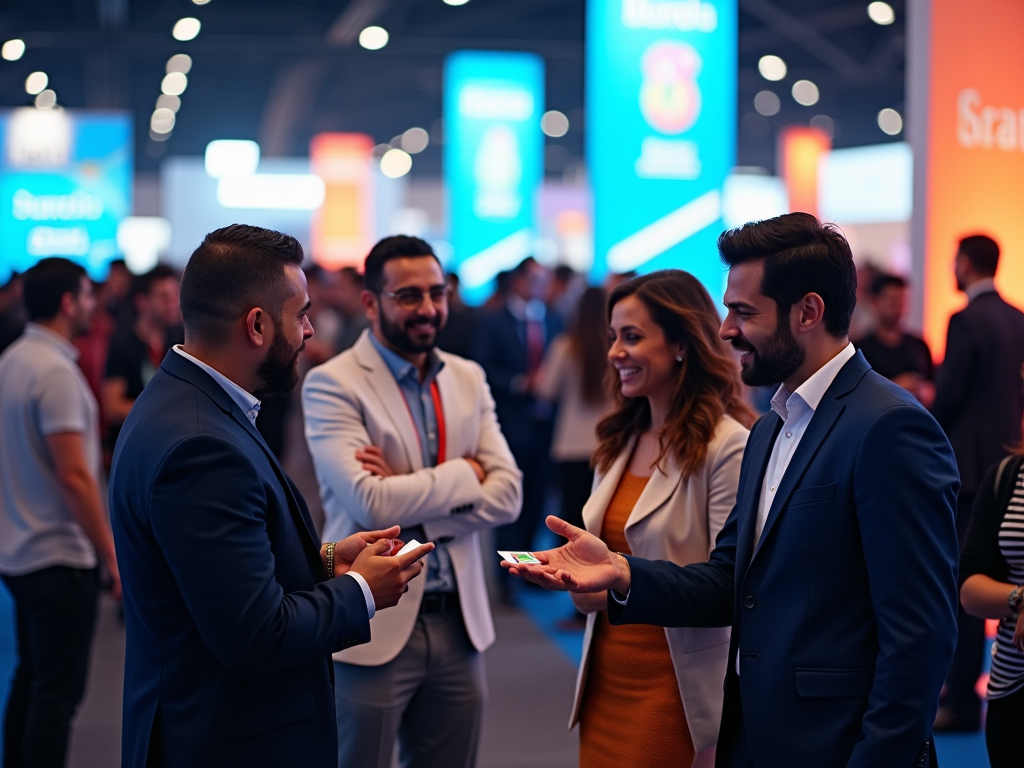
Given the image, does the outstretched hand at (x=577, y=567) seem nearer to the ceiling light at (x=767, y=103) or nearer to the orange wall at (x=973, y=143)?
the orange wall at (x=973, y=143)

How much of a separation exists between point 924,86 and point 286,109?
19.7 m

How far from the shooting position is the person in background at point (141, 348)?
5.52 meters

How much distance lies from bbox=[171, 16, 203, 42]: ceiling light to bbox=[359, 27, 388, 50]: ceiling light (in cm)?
257

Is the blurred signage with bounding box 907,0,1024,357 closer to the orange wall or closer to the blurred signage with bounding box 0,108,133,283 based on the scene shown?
the orange wall

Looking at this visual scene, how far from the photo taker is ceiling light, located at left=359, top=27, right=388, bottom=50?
57.5 feet

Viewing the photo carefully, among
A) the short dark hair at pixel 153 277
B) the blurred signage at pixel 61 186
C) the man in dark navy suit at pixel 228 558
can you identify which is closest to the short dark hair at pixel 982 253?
the man in dark navy suit at pixel 228 558

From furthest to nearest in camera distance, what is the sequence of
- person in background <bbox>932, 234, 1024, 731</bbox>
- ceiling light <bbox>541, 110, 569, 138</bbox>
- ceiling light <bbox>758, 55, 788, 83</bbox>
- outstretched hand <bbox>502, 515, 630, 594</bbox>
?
1. ceiling light <bbox>541, 110, 569, 138</bbox>
2. ceiling light <bbox>758, 55, 788, 83</bbox>
3. person in background <bbox>932, 234, 1024, 731</bbox>
4. outstretched hand <bbox>502, 515, 630, 594</bbox>

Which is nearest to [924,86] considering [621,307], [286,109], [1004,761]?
[621,307]

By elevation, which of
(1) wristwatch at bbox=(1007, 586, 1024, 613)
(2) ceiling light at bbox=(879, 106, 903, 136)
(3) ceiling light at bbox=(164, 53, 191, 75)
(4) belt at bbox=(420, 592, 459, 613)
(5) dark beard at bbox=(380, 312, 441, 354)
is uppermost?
(3) ceiling light at bbox=(164, 53, 191, 75)

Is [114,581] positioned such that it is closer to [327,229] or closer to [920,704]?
[920,704]

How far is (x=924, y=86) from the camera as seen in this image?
18.5ft

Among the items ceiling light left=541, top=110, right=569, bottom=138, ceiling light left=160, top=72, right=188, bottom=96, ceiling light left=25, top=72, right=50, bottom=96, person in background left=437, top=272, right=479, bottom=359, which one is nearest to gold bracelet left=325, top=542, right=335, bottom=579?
person in background left=437, top=272, right=479, bottom=359

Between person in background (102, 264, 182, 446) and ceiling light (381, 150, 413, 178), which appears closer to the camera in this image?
person in background (102, 264, 182, 446)

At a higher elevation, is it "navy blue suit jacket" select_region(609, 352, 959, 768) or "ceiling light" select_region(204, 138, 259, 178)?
"ceiling light" select_region(204, 138, 259, 178)
